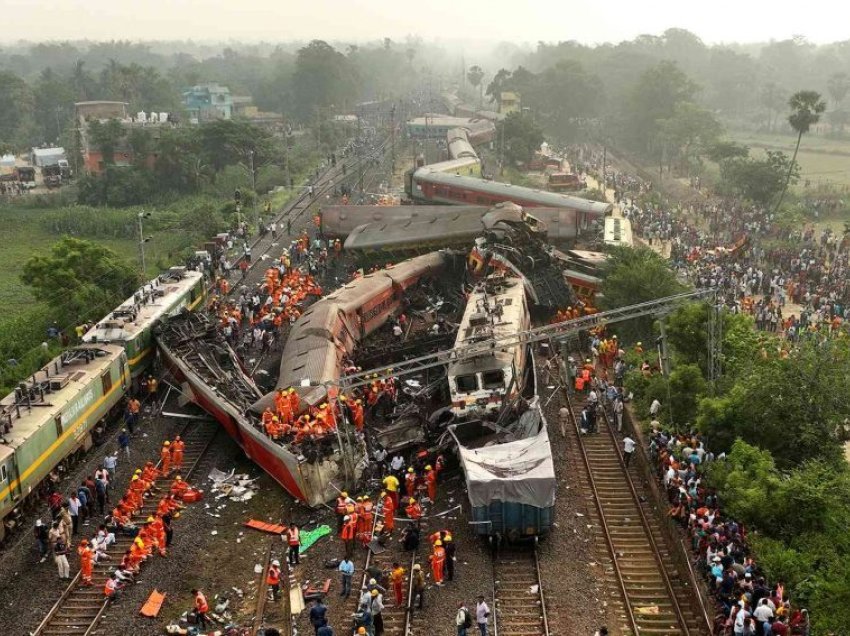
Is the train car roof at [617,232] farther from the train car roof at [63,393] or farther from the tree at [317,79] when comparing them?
the tree at [317,79]

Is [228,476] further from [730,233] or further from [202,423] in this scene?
[730,233]

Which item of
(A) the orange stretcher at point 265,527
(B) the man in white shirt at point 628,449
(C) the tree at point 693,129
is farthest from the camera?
(C) the tree at point 693,129

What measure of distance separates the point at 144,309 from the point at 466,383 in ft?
37.9

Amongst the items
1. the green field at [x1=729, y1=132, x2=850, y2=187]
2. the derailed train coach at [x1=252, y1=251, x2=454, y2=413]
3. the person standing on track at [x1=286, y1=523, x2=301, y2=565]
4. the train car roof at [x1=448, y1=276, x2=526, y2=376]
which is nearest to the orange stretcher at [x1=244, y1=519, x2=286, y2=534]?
the person standing on track at [x1=286, y1=523, x2=301, y2=565]

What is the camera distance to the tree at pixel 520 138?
72.8 m

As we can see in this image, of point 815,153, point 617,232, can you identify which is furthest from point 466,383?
point 815,153

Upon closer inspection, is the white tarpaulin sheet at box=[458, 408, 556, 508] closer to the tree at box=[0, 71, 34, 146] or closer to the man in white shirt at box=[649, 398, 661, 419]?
the man in white shirt at box=[649, 398, 661, 419]

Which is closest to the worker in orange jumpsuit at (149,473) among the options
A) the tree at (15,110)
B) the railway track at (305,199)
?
the railway track at (305,199)

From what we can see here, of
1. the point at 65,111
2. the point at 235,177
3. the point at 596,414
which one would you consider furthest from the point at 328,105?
the point at 596,414

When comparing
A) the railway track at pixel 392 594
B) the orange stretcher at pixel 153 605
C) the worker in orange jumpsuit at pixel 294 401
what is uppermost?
the worker in orange jumpsuit at pixel 294 401

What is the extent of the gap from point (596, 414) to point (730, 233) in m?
26.9

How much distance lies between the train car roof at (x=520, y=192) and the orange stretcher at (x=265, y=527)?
1133 inches

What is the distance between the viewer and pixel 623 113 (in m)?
92.4

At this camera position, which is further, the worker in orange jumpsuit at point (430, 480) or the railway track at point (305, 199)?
the railway track at point (305, 199)
